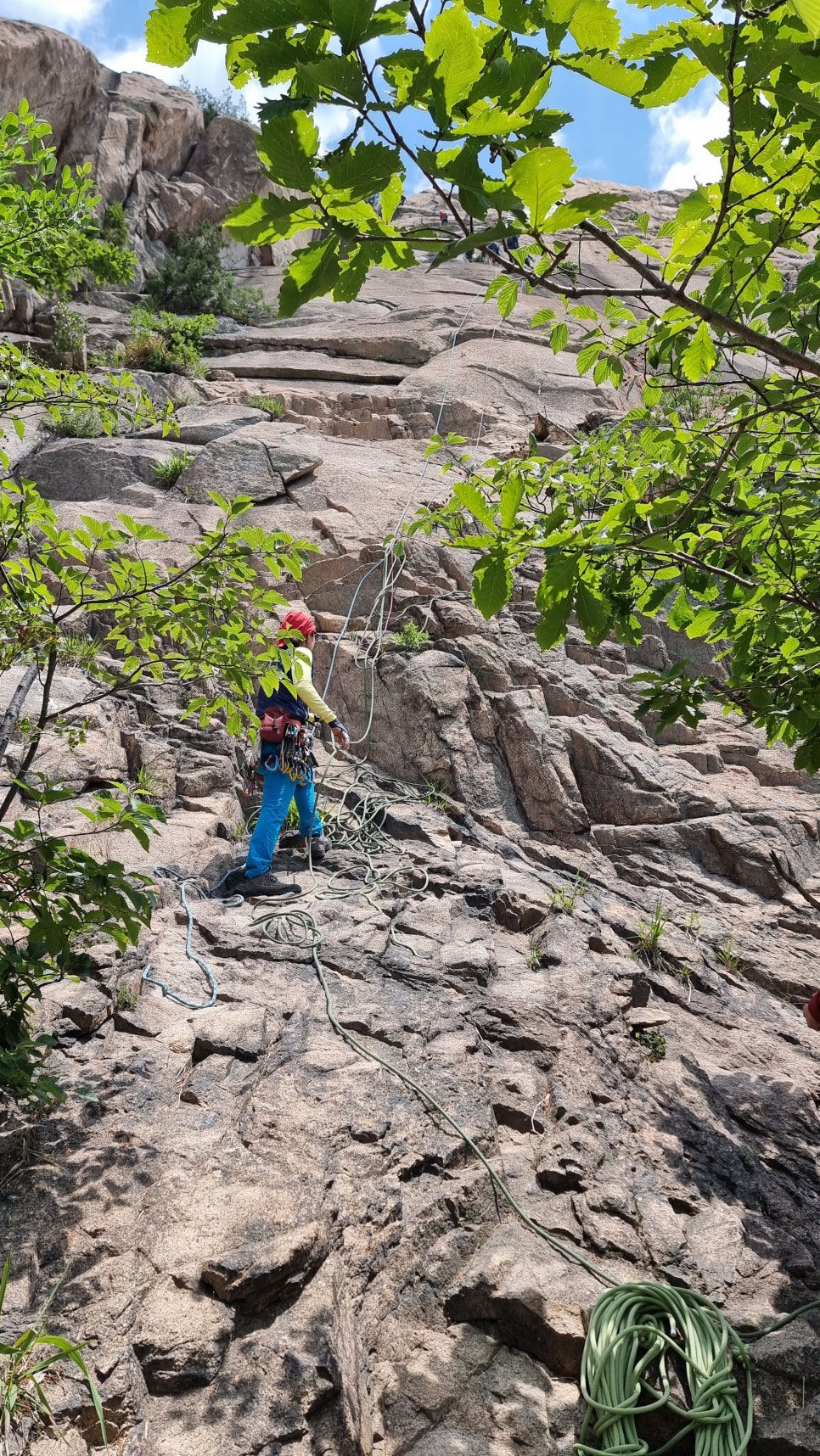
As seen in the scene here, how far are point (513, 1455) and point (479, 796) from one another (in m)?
5.02

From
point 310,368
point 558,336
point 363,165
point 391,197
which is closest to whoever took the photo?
point 363,165

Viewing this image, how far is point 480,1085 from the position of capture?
12.6 ft

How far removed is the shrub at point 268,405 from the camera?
11.2 metres

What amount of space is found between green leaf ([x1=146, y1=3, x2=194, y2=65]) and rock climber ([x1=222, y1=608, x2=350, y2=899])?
14.0ft

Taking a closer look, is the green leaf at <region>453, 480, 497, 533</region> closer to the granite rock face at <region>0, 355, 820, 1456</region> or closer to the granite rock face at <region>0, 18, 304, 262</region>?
the granite rock face at <region>0, 355, 820, 1456</region>

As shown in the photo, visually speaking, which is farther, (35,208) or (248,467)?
(248,467)

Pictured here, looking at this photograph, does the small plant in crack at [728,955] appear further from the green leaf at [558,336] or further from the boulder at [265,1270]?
the green leaf at [558,336]

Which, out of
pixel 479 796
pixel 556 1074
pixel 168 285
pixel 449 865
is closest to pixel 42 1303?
pixel 556 1074

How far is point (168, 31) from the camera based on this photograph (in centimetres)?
111

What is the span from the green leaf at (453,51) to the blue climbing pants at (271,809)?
16.2ft

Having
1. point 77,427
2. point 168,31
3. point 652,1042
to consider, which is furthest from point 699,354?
point 77,427

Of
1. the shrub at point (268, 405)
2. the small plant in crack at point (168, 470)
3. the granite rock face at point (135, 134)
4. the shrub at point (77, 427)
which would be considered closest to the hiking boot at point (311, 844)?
the small plant in crack at point (168, 470)

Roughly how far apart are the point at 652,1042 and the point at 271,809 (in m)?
2.78

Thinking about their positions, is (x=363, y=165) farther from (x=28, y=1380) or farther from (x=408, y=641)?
(x=408, y=641)
